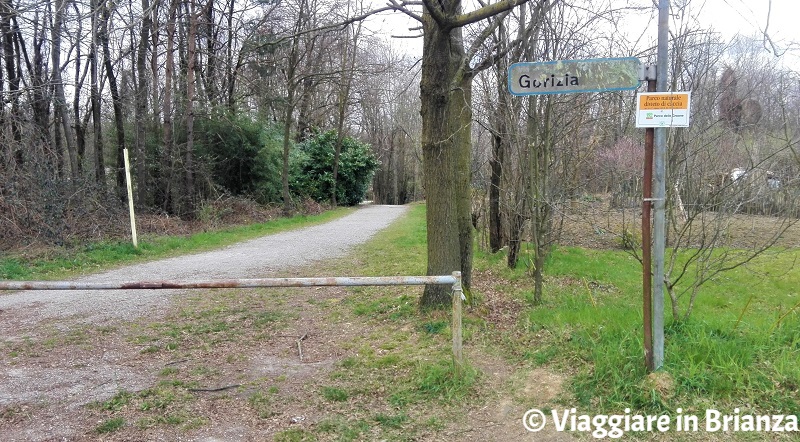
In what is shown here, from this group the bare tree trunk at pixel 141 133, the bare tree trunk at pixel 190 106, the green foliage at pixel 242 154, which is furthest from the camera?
the green foliage at pixel 242 154

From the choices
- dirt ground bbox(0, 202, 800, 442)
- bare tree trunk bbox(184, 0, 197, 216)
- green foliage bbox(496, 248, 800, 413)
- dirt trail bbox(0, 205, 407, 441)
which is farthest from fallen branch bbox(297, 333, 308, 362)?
bare tree trunk bbox(184, 0, 197, 216)

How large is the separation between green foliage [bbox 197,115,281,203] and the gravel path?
5.21 meters

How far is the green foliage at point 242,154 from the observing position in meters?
20.0

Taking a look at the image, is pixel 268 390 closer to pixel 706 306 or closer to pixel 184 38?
pixel 706 306

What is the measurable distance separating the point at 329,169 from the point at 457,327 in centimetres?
2677

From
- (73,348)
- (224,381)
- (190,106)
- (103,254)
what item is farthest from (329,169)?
(224,381)

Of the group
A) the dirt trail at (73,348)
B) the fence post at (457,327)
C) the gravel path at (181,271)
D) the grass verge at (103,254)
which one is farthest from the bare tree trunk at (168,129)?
the fence post at (457,327)

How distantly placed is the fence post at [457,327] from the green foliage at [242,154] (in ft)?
56.3

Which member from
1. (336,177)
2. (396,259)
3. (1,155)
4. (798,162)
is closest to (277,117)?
(336,177)

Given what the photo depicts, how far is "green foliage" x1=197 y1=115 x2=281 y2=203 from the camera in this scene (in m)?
20.0

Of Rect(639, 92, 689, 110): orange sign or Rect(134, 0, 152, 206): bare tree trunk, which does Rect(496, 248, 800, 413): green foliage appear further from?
Rect(134, 0, 152, 206): bare tree trunk

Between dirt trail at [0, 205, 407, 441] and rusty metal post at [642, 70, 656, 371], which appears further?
dirt trail at [0, 205, 407, 441]

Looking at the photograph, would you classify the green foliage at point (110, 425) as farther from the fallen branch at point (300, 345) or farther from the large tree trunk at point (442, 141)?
the large tree trunk at point (442, 141)

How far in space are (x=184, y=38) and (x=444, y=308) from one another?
16.3 m
